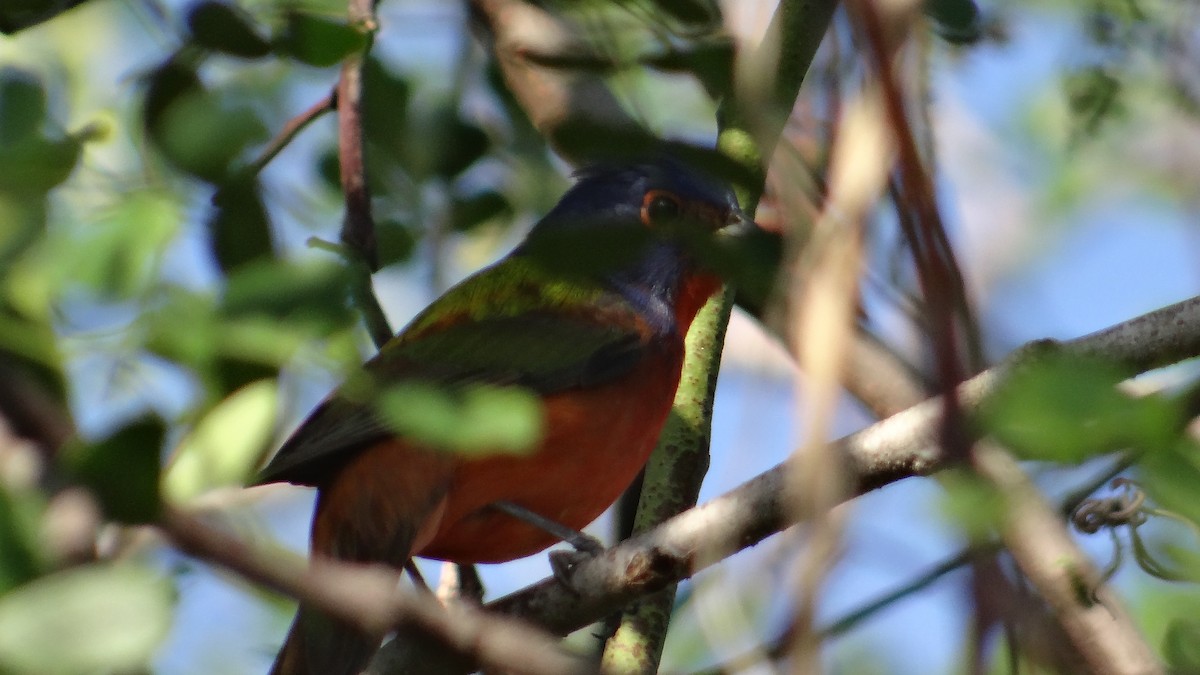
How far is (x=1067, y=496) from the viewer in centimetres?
249

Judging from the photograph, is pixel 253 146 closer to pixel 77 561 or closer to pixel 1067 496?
pixel 77 561

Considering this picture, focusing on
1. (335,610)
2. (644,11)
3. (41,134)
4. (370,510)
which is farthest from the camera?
(370,510)

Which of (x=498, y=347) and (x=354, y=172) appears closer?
(x=354, y=172)

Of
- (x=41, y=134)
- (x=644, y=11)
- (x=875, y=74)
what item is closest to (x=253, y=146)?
(x=41, y=134)

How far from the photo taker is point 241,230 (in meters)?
2.34

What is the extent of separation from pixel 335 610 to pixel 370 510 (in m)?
2.84

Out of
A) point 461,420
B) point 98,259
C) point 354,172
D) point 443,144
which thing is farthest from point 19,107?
point 354,172

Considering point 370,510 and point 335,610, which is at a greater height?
point 335,610

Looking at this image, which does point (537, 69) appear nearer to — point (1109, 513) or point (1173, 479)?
point (1109, 513)

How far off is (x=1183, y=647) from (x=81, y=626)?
4.49 ft

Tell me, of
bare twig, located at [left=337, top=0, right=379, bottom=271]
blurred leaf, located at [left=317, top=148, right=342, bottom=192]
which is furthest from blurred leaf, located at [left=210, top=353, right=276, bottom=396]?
blurred leaf, located at [left=317, top=148, right=342, bottom=192]

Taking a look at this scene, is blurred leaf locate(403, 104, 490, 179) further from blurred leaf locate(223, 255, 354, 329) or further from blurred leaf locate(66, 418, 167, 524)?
blurred leaf locate(66, 418, 167, 524)

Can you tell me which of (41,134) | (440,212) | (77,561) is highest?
(77,561)

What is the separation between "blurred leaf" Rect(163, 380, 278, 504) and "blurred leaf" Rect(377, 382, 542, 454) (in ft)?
0.59
